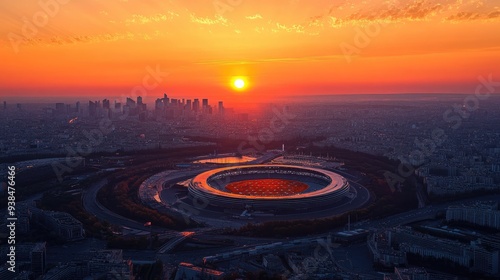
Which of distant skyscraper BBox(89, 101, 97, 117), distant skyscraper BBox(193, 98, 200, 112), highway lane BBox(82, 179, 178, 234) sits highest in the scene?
distant skyscraper BBox(193, 98, 200, 112)

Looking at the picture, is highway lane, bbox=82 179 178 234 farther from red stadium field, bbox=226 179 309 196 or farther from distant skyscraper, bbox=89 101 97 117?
distant skyscraper, bbox=89 101 97 117

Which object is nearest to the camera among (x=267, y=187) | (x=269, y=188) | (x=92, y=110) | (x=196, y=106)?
(x=269, y=188)

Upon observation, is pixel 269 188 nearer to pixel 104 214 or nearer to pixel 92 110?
pixel 104 214

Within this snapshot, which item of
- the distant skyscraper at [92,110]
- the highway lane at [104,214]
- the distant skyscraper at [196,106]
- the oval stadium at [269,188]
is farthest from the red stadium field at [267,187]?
the distant skyscraper at [196,106]

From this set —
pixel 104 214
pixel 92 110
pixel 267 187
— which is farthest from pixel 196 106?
pixel 104 214

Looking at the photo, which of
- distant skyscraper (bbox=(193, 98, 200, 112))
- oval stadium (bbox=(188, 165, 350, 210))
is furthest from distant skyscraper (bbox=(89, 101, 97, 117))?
oval stadium (bbox=(188, 165, 350, 210))

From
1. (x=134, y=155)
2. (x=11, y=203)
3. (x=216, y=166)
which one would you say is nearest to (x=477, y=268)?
(x=11, y=203)

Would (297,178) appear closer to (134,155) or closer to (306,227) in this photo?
(306,227)
